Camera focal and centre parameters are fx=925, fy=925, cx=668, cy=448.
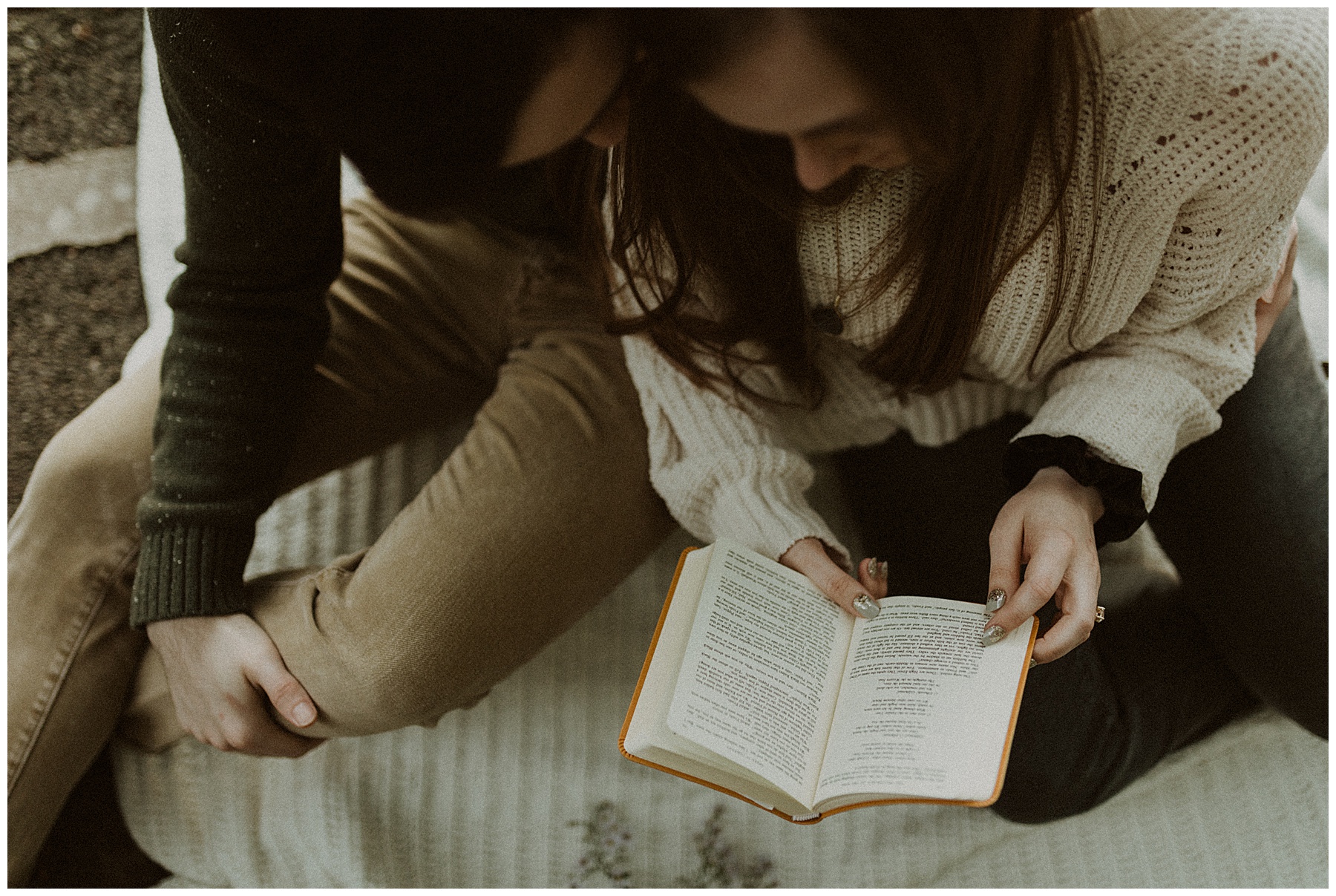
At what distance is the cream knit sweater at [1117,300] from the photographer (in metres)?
0.50

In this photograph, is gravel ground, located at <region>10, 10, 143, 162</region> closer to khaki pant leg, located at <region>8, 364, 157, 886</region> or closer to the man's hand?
khaki pant leg, located at <region>8, 364, 157, 886</region>

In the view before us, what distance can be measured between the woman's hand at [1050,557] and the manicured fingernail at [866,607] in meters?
0.07

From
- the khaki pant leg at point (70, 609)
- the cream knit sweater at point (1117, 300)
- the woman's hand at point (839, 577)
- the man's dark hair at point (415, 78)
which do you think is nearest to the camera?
the man's dark hair at point (415, 78)

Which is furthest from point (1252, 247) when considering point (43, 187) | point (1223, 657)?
point (43, 187)

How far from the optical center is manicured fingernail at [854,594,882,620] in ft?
1.96

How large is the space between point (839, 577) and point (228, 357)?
490mm

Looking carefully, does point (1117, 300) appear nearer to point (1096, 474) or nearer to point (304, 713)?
point (1096, 474)

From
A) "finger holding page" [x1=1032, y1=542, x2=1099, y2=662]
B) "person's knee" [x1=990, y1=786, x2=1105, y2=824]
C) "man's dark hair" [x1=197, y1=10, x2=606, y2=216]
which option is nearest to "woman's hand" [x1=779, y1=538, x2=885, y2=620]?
"finger holding page" [x1=1032, y1=542, x2=1099, y2=662]

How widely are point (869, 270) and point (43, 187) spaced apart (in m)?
0.97

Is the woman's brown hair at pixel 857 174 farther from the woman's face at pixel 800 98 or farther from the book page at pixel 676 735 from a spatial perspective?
the book page at pixel 676 735

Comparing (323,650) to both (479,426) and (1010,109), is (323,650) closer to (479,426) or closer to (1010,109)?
(479,426)

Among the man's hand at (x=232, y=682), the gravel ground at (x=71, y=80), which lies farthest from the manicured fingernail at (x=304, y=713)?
the gravel ground at (x=71, y=80)

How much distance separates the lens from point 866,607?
60 cm

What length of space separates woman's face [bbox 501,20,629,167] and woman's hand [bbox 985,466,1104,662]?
37 cm
